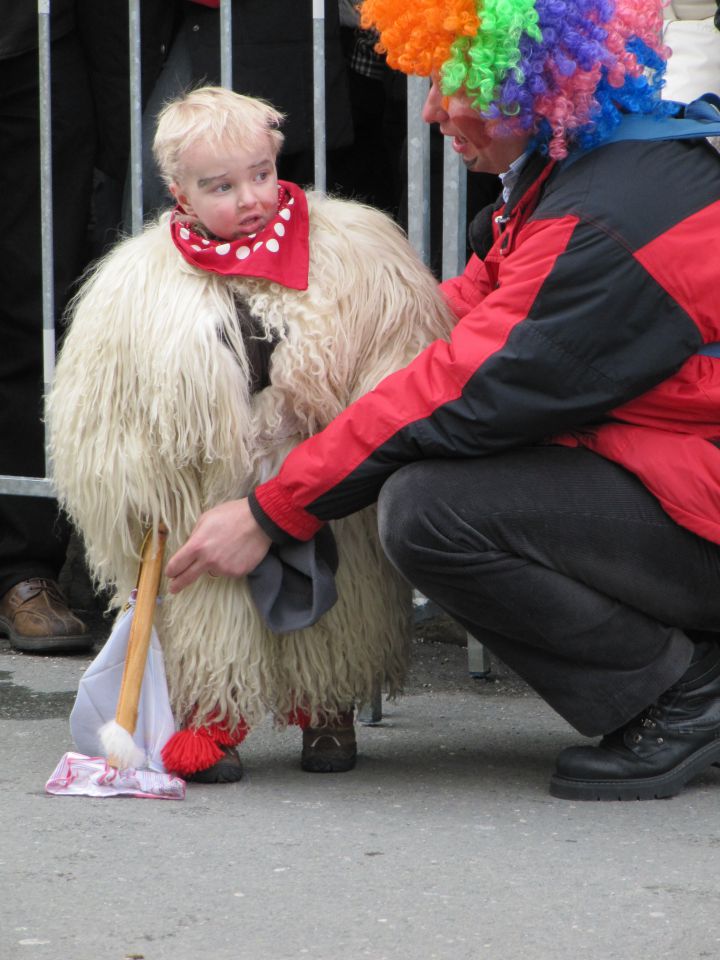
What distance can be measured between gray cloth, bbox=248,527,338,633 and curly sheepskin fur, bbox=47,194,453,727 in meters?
0.05

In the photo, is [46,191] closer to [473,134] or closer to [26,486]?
[26,486]

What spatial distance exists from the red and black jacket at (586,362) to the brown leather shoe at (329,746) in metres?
0.43

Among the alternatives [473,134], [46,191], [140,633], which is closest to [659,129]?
[473,134]

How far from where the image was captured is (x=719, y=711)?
9.11ft

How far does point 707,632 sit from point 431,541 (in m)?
0.57

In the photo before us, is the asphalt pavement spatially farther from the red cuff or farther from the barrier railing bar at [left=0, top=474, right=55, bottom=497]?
the barrier railing bar at [left=0, top=474, right=55, bottom=497]

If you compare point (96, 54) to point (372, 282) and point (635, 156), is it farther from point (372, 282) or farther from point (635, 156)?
point (635, 156)

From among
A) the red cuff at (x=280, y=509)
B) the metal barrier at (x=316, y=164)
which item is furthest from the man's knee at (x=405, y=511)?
the metal barrier at (x=316, y=164)

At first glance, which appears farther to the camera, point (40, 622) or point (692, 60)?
point (40, 622)

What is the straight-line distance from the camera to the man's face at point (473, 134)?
269cm

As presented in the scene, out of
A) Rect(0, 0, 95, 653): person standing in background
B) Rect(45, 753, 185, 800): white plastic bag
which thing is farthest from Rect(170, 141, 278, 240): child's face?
Rect(0, 0, 95, 653): person standing in background

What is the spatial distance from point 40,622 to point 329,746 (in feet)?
4.19

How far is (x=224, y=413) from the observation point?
8.70ft

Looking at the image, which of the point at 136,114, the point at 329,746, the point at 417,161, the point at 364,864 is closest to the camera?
the point at 364,864
